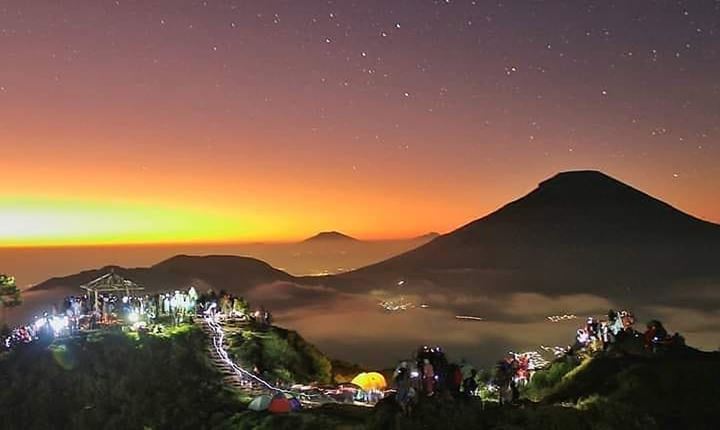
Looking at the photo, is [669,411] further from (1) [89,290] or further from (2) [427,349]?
(1) [89,290]

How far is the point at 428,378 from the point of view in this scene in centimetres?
2827

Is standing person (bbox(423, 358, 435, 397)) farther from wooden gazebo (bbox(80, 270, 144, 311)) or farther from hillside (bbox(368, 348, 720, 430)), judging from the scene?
wooden gazebo (bbox(80, 270, 144, 311))

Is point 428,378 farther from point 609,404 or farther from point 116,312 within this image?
point 116,312

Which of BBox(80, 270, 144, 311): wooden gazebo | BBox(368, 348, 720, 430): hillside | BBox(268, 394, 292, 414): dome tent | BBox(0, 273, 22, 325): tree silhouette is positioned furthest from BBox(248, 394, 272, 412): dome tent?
BBox(0, 273, 22, 325): tree silhouette

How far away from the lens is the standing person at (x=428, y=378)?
92.5 feet

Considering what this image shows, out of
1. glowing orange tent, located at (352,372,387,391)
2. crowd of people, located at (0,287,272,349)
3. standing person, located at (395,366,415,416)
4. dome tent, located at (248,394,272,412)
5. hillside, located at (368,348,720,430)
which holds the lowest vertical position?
glowing orange tent, located at (352,372,387,391)

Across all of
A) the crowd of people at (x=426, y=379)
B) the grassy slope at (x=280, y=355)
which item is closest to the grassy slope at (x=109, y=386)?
the grassy slope at (x=280, y=355)

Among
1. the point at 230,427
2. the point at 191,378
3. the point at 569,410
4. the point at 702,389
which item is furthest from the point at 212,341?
the point at 702,389

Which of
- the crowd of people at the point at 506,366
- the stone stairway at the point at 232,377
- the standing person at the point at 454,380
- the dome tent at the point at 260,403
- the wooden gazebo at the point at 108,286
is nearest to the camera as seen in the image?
the crowd of people at the point at 506,366

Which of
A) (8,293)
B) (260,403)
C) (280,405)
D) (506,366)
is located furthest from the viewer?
(8,293)

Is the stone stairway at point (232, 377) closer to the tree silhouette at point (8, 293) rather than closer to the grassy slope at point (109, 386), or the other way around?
the grassy slope at point (109, 386)

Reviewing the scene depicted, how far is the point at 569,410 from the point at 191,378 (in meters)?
21.1

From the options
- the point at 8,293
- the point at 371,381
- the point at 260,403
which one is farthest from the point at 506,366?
the point at 8,293

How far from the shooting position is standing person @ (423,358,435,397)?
92.5ft
